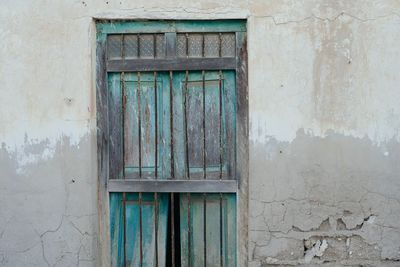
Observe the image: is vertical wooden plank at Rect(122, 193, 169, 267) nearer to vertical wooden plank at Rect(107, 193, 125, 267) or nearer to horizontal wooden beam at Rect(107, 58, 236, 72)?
vertical wooden plank at Rect(107, 193, 125, 267)

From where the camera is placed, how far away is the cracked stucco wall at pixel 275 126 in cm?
374

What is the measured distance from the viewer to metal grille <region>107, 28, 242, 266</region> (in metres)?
3.89

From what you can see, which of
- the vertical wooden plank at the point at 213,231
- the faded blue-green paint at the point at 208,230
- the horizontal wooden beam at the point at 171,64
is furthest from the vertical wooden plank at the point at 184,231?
the horizontal wooden beam at the point at 171,64

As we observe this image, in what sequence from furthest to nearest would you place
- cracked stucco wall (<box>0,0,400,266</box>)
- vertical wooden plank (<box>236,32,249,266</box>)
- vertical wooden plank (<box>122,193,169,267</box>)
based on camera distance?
vertical wooden plank (<box>122,193,169,267</box>) < vertical wooden plank (<box>236,32,249,266</box>) < cracked stucco wall (<box>0,0,400,266</box>)

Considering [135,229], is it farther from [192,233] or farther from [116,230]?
[192,233]

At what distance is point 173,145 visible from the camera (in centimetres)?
392

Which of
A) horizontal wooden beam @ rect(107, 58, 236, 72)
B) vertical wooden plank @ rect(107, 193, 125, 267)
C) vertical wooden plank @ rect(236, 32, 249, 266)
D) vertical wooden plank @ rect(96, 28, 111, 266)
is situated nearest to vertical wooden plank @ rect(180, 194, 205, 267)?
vertical wooden plank @ rect(236, 32, 249, 266)

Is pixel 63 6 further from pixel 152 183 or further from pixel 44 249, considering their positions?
pixel 44 249

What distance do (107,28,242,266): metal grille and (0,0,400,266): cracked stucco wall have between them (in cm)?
15

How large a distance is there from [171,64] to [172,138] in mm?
439

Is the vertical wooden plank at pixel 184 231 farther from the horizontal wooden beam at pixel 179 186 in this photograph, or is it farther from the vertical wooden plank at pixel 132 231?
the vertical wooden plank at pixel 132 231

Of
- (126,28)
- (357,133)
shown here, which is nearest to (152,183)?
(126,28)

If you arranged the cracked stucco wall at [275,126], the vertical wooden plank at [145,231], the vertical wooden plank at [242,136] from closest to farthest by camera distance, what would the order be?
1. the cracked stucco wall at [275,126]
2. the vertical wooden plank at [242,136]
3. the vertical wooden plank at [145,231]

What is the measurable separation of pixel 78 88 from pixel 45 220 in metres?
0.81
